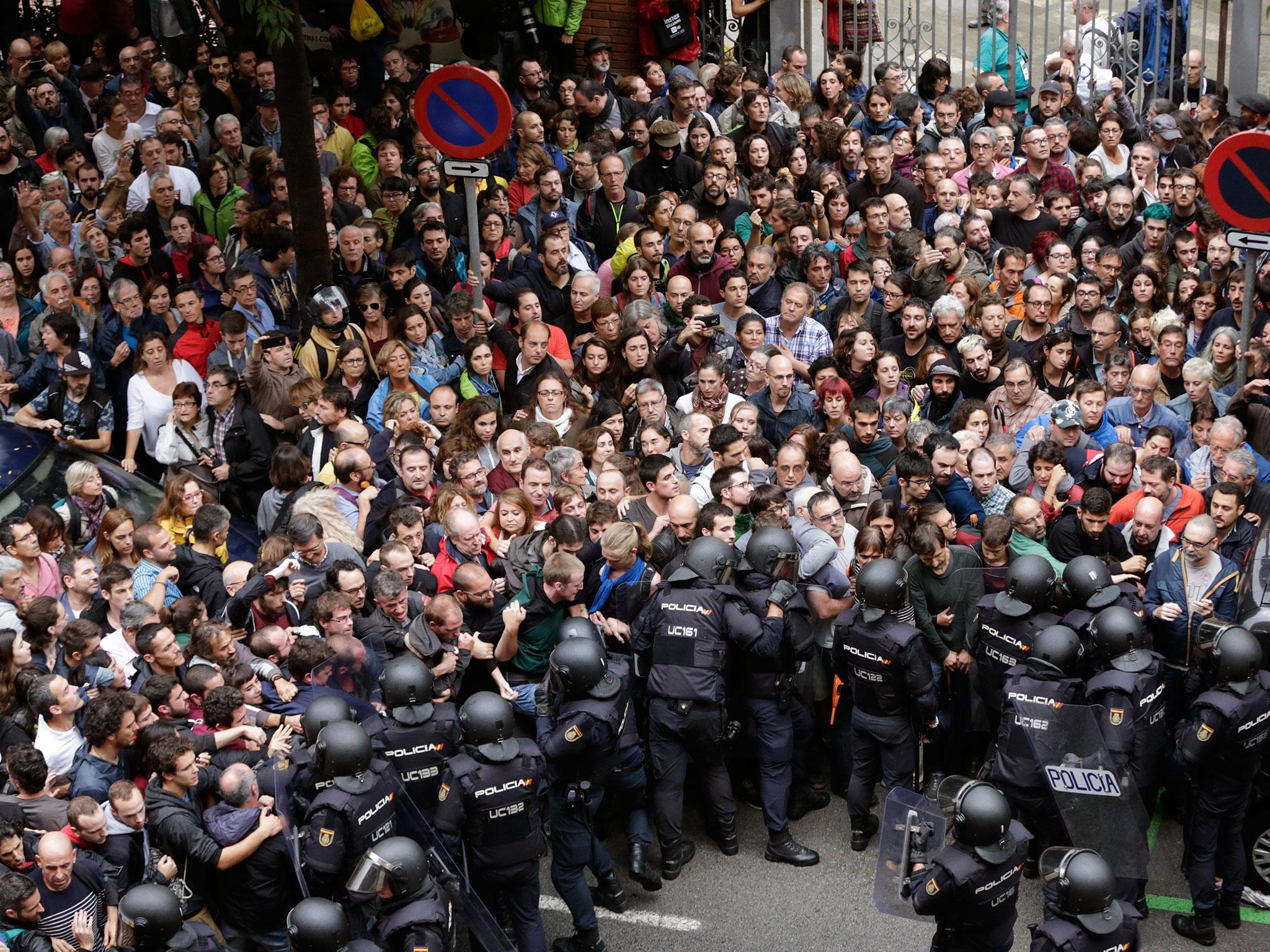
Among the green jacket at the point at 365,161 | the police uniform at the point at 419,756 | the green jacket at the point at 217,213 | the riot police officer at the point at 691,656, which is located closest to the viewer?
the police uniform at the point at 419,756

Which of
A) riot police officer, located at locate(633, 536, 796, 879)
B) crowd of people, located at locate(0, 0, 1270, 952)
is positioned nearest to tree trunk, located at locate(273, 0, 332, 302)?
crowd of people, located at locate(0, 0, 1270, 952)

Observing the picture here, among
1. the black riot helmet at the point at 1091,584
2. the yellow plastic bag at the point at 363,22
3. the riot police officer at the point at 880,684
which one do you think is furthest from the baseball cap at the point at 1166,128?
the riot police officer at the point at 880,684

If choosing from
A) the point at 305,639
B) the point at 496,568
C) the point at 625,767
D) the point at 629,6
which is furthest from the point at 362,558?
the point at 629,6

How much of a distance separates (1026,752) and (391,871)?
309cm

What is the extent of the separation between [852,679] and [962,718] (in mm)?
852

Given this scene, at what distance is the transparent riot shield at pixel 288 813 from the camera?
661 centimetres

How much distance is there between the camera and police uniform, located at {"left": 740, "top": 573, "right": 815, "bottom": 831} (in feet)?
26.5

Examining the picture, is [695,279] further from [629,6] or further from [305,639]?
[629,6]

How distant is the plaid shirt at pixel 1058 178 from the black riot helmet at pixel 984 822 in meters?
7.95

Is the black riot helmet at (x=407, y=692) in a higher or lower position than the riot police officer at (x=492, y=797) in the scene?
higher

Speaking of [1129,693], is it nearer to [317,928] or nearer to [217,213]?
[317,928]

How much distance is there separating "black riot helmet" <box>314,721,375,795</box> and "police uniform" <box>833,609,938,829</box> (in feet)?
8.60

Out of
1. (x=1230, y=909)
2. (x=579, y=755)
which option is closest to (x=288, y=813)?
(x=579, y=755)

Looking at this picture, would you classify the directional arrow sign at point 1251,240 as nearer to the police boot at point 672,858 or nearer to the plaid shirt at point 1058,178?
the plaid shirt at point 1058,178
